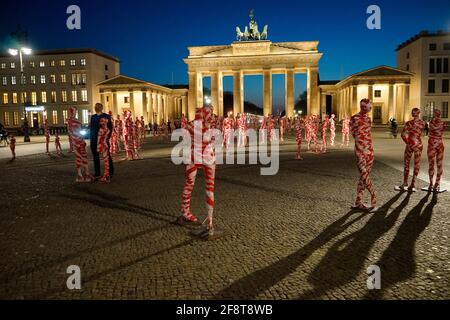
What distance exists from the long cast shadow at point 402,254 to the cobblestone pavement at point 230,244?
2cm

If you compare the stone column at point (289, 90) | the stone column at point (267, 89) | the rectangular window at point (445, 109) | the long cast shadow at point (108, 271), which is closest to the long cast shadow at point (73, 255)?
the long cast shadow at point (108, 271)

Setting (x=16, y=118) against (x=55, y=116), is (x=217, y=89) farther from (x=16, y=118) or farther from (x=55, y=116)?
(x=16, y=118)

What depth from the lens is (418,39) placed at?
216 feet

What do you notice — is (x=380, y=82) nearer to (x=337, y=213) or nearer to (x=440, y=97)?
(x=440, y=97)

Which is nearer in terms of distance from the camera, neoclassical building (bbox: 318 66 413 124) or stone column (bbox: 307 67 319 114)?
neoclassical building (bbox: 318 66 413 124)

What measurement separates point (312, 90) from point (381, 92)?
13398 mm

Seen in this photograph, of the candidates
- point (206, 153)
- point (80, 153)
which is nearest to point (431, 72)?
point (80, 153)

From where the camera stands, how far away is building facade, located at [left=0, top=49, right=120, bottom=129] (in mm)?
76375

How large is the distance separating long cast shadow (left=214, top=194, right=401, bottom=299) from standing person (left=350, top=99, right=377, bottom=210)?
179cm

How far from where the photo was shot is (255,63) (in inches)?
2527

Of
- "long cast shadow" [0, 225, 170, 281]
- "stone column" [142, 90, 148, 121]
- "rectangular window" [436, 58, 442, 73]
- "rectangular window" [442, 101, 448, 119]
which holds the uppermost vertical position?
"rectangular window" [436, 58, 442, 73]

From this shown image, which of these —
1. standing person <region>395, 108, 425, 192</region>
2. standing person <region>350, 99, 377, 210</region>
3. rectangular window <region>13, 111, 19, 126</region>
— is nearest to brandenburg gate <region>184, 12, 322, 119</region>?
rectangular window <region>13, 111, 19, 126</region>

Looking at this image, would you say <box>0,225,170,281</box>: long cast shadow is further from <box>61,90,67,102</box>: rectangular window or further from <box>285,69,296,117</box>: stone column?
<box>61,90,67,102</box>: rectangular window

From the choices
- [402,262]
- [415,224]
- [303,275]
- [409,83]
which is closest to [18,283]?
[303,275]
